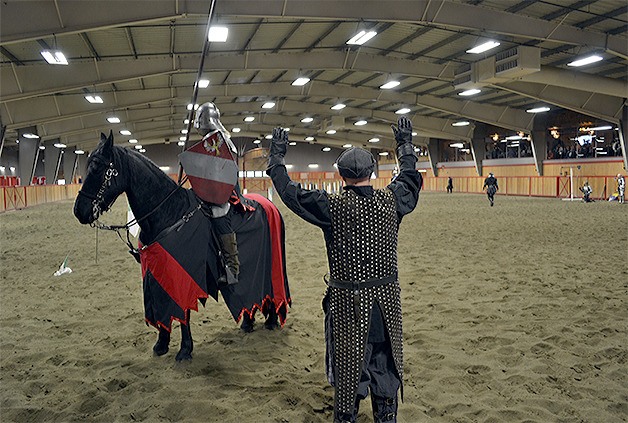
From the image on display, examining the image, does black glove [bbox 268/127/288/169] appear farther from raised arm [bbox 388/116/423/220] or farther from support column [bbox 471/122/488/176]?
support column [bbox 471/122/488/176]

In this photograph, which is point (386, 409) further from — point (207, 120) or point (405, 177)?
point (207, 120)

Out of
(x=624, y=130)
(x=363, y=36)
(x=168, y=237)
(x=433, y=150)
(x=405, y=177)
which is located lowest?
(x=168, y=237)

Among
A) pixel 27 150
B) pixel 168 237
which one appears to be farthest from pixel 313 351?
pixel 27 150

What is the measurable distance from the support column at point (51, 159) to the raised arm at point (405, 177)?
34.1 metres

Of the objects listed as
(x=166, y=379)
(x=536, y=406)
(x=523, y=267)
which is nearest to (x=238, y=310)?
(x=166, y=379)

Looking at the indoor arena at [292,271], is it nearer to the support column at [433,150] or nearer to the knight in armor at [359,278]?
the knight in armor at [359,278]

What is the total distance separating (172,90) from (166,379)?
62.8ft

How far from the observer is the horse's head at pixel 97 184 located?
3.68 m

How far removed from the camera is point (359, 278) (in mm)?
2514

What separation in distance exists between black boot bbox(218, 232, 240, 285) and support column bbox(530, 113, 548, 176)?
29059 mm

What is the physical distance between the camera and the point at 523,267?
762 cm

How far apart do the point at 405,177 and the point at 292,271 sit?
5327 mm

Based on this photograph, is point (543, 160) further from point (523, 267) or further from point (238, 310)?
point (238, 310)

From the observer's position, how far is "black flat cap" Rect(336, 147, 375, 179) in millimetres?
2514
